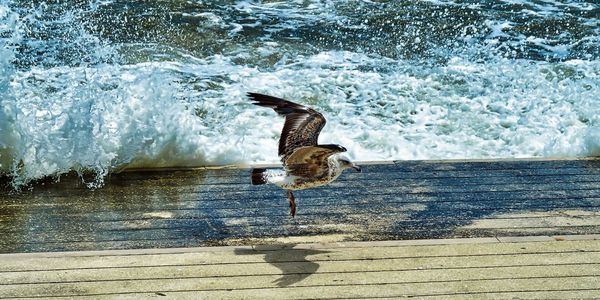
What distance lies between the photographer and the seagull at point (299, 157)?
5492mm

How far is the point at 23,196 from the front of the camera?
20.6 feet

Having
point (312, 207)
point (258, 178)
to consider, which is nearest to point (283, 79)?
point (312, 207)

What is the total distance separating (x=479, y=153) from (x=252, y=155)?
6.74 feet

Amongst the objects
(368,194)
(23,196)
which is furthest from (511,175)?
(23,196)

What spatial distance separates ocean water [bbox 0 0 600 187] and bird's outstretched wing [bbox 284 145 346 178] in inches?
69.7

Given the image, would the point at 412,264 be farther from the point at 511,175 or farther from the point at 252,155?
the point at 252,155

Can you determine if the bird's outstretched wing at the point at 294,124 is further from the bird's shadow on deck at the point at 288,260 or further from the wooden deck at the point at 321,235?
the bird's shadow on deck at the point at 288,260

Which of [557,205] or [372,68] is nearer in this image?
[557,205]

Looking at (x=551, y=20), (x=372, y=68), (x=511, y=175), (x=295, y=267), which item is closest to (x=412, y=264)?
(x=295, y=267)

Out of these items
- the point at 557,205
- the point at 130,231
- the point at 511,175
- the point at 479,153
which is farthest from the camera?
the point at 479,153

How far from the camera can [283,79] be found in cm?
1045

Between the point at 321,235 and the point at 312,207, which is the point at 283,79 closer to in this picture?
the point at 312,207

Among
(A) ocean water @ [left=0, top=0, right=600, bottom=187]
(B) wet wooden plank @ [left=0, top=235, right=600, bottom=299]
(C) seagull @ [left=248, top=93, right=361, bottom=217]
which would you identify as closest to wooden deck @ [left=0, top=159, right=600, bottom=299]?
(B) wet wooden plank @ [left=0, top=235, right=600, bottom=299]

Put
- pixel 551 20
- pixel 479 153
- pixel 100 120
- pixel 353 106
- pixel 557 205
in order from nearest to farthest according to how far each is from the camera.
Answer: pixel 557 205, pixel 100 120, pixel 479 153, pixel 353 106, pixel 551 20
